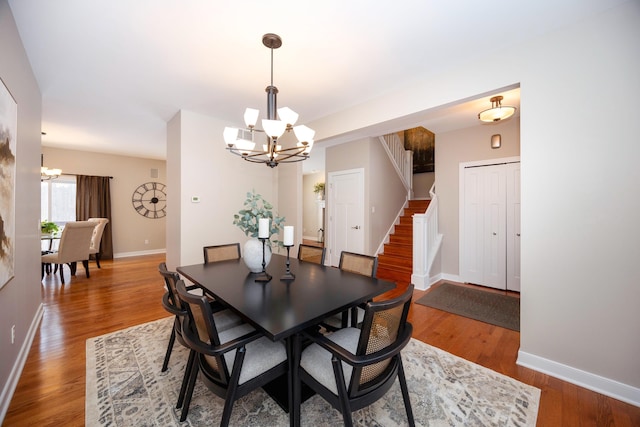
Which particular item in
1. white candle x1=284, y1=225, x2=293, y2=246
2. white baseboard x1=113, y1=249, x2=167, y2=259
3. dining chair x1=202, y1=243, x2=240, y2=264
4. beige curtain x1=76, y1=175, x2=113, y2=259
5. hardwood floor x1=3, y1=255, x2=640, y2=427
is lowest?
hardwood floor x1=3, y1=255, x2=640, y2=427

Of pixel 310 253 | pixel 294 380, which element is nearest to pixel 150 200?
pixel 310 253

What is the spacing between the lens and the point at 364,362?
1.09m

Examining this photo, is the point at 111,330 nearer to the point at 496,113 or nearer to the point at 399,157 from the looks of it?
the point at 496,113

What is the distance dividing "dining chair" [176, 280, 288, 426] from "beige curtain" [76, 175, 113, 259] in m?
6.23

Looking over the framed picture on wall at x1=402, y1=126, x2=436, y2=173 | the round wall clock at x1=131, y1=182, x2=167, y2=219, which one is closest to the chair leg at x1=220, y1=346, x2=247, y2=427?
the framed picture on wall at x1=402, y1=126, x2=436, y2=173

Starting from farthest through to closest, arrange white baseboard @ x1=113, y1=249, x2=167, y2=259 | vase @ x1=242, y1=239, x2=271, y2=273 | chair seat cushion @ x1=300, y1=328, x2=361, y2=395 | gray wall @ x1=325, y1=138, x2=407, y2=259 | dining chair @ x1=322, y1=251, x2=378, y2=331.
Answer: white baseboard @ x1=113, y1=249, x2=167, y2=259 < gray wall @ x1=325, y1=138, x2=407, y2=259 < vase @ x1=242, y1=239, x2=271, y2=273 < dining chair @ x1=322, y1=251, x2=378, y2=331 < chair seat cushion @ x1=300, y1=328, x2=361, y2=395

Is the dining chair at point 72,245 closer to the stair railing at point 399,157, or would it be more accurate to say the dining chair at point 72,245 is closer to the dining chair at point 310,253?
the dining chair at point 310,253

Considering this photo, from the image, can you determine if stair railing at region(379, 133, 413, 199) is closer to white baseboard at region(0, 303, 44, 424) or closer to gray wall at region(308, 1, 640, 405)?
gray wall at region(308, 1, 640, 405)

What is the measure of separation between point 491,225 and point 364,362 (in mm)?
3941

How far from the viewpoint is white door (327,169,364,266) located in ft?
16.2

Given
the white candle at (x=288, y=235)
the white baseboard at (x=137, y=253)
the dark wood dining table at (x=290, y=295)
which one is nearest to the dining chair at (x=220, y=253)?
the dark wood dining table at (x=290, y=295)

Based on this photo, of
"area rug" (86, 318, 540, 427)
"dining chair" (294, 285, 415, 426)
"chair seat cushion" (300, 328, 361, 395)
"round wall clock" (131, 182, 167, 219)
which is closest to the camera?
"dining chair" (294, 285, 415, 426)

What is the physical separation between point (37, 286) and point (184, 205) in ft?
5.65

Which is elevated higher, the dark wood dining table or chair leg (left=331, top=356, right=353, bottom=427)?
the dark wood dining table
